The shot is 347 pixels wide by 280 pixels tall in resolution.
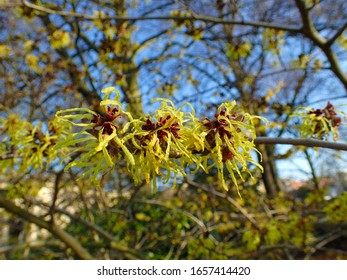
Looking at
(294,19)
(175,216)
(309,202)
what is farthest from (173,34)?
(309,202)

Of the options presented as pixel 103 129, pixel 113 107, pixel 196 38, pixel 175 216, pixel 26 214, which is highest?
pixel 196 38

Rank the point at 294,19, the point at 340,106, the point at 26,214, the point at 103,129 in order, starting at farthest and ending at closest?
the point at 294,19
the point at 26,214
the point at 340,106
the point at 103,129

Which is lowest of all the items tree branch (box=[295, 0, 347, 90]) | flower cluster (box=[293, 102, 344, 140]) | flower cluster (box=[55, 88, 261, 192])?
flower cluster (box=[55, 88, 261, 192])

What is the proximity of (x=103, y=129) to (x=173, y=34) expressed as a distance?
5.86 m

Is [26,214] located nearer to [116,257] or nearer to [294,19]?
[116,257]

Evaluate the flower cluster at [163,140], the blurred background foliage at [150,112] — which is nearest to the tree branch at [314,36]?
the blurred background foliage at [150,112]

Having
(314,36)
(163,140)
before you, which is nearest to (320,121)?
(163,140)

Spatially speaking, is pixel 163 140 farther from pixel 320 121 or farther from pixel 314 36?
pixel 314 36

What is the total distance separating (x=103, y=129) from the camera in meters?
1.15

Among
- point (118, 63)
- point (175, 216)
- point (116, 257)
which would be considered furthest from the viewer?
point (175, 216)

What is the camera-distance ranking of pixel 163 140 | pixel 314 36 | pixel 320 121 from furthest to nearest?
pixel 314 36 < pixel 320 121 < pixel 163 140

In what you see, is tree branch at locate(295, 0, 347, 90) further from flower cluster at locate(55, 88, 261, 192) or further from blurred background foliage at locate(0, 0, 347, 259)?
flower cluster at locate(55, 88, 261, 192)

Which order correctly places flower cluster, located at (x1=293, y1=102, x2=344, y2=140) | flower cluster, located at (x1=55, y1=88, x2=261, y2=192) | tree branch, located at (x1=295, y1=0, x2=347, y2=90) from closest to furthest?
1. flower cluster, located at (x1=55, y1=88, x2=261, y2=192)
2. flower cluster, located at (x1=293, y1=102, x2=344, y2=140)
3. tree branch, located at (x1=295, y1=0, x2=347, y2=90)

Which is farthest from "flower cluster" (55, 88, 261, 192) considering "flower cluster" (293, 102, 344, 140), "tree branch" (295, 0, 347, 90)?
"tree branch" (295, 0, 347, 90)
